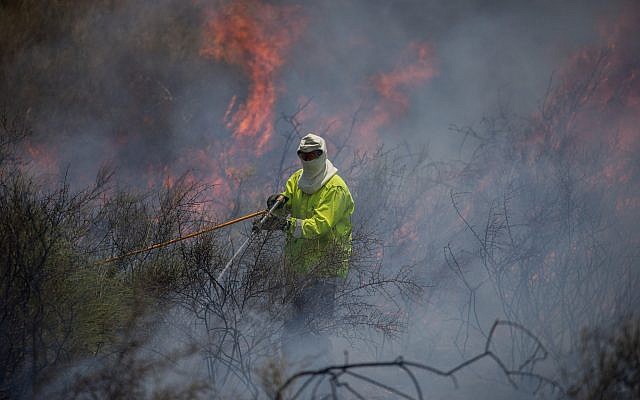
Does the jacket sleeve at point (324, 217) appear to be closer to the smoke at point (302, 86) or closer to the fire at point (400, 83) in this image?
the smoke at point (302, 86)

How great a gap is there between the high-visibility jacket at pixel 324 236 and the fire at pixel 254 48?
5.64 meters

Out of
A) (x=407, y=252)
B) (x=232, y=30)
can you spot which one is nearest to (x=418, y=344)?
(x=407, y=252)

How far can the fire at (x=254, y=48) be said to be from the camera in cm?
1041

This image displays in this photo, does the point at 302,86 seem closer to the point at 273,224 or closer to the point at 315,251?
the point at 273,224

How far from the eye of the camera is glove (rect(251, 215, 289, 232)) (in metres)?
4.72

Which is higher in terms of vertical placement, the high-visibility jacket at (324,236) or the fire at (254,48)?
the fire at (254,48)

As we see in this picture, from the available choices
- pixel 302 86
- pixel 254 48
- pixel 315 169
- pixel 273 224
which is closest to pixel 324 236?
pixel 273 224

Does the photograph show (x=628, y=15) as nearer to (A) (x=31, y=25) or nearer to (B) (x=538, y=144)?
(B) (x=538, y=144)

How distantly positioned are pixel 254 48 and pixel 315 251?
686 cm

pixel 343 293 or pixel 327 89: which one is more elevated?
pixel 327 89

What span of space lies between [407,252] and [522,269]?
158 centimetres

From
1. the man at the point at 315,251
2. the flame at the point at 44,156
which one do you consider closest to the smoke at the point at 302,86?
the flame at the point at 44,156

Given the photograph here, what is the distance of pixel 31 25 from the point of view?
413 inches

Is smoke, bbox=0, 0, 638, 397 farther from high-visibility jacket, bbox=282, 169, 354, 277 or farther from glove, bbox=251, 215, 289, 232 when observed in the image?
high-visibility jacket, bbox=282, 169, 354, 277
